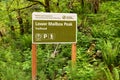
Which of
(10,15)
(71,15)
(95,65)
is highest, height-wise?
(71,15)

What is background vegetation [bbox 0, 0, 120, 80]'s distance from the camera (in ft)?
19.2

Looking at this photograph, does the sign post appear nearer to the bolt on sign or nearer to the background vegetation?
the bolt on sign

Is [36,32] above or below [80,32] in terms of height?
above

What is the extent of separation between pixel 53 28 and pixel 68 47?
184cm

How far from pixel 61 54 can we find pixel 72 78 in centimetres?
152

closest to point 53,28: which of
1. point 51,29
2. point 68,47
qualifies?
point 51,29

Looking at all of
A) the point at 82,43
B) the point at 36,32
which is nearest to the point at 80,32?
the point at 82,43

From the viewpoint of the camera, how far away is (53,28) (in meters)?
5.87

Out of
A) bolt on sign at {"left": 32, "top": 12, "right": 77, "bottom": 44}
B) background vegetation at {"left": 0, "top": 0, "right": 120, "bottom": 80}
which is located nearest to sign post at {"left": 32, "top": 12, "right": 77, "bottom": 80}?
bolt on sign at {"left": 32, "top": 12, "right": 77, "bottom": 44}

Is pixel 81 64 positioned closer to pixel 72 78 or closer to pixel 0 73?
pixel 72 78

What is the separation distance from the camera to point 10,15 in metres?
9.85

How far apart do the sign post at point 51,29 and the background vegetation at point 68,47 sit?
522mm

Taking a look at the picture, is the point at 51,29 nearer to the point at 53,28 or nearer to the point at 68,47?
the point at 53,28

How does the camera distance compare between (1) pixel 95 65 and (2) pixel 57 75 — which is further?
(1) pixel 95 65
